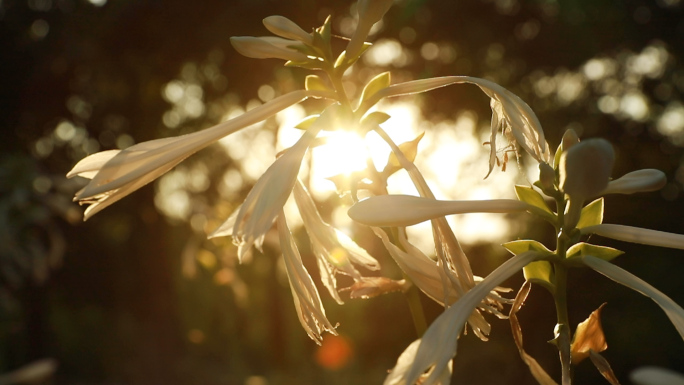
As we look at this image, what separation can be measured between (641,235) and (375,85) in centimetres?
31

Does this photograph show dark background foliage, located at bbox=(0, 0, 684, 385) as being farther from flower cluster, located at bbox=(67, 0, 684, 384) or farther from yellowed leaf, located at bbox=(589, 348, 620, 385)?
yellowed leaf, located at bbox=(589, 348, 620, 385)

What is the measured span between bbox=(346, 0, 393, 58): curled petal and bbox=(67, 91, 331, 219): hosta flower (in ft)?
0.25

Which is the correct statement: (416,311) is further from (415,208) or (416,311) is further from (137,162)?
(137,162)

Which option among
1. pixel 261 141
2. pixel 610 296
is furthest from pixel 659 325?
pixel 261 141

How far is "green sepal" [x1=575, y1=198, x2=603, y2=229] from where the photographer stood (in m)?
0.58

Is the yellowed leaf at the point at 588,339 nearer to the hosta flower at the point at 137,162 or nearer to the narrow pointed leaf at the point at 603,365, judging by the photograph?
the narrow pointed leaf at the point at 603,365

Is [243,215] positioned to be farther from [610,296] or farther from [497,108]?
[610,296]

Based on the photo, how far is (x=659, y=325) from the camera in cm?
573

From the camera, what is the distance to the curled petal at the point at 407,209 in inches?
19.3

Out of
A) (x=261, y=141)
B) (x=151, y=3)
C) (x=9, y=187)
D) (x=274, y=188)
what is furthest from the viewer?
(x=261, y=141)

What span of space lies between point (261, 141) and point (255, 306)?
343 cm

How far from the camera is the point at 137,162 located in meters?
0.62

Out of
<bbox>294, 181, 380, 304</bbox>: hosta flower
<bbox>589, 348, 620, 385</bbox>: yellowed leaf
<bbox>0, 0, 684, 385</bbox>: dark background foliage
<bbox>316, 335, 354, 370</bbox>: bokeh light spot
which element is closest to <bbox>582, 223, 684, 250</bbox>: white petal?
<bbox>589, 348, 620, 385</bbox>: yellowed leaf

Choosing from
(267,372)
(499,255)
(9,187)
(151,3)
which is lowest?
(267,372)
